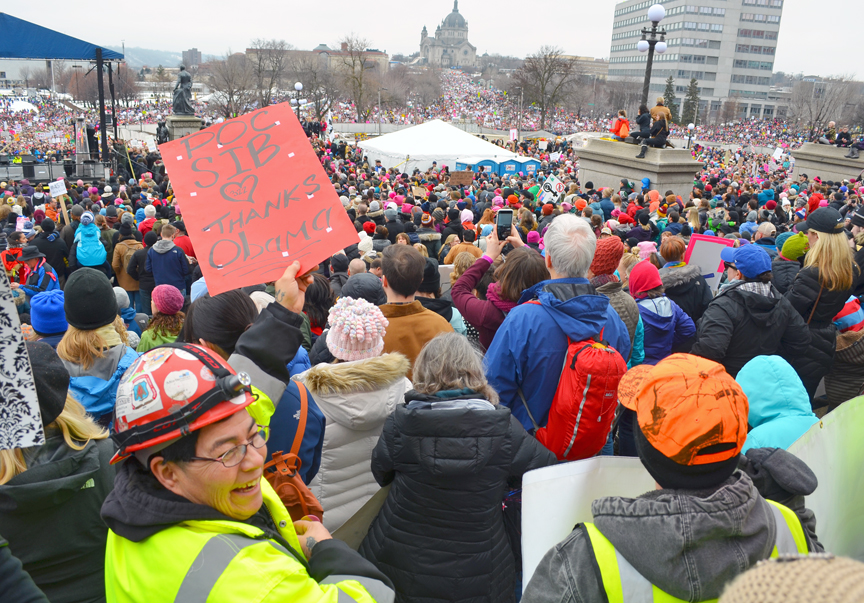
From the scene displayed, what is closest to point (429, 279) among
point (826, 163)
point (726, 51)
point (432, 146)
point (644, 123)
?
point (644, 123)

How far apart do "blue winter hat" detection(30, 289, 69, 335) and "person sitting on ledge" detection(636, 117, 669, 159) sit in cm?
1412

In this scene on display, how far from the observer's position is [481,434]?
85.8 inches

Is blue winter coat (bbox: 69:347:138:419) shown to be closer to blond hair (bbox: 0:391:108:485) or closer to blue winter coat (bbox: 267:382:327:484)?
blond hair (bbox: 0:391:108:485)

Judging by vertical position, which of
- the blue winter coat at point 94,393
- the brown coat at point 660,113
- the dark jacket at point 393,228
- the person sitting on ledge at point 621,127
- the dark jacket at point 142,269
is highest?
the brown coat at point 660,113

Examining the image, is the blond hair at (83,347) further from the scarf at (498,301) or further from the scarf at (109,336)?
the scarf at (498,301)

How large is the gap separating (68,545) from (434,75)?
10909 cm

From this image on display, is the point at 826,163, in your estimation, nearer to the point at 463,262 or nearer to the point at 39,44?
the point at 463,262

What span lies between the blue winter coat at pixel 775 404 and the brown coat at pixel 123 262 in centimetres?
742

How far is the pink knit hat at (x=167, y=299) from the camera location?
411cm

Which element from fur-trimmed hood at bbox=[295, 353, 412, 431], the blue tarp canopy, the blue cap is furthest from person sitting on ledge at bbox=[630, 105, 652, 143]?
the blue tarp canopy

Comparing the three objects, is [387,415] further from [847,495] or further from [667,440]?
[847,495]

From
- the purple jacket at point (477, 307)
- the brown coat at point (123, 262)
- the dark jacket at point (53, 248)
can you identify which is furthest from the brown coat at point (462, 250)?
the dark jacket at point (53, 248)

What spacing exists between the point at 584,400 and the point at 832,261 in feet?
10.3

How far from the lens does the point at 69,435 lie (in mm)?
1948
